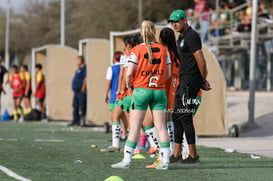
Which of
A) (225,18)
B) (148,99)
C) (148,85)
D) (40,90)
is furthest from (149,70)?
(225,18)

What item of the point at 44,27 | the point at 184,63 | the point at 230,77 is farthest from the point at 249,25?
the point at 44,27

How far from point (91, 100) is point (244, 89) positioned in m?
19.7

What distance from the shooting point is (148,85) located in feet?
33.2

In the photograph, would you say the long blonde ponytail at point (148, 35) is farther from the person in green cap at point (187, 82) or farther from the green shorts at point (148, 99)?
the person in green cap at point (187, 82)

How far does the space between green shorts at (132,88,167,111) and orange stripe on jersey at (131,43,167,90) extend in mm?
57

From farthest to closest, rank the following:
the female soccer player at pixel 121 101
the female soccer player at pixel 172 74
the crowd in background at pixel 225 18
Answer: the crowd in background at pixel 225 18 → the female soccer player at pixel 121 101 → the female soccer player at pixel 172 74

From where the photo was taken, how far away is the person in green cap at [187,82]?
11.2m

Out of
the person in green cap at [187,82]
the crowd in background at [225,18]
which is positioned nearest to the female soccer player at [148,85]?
the person in green cap at [187,82]

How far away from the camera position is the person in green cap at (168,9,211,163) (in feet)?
36.6

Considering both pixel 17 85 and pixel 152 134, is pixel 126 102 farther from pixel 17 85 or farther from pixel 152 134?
pixel 17 85

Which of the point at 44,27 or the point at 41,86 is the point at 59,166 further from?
the point at 44,27

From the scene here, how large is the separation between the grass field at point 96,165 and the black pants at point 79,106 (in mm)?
7824

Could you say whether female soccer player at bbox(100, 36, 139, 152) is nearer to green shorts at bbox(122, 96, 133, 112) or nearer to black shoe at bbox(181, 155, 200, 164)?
green shorts at bbox(122, 96, 133, 112)

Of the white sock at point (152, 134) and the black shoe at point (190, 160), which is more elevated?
the white sock at point (152, 134)
